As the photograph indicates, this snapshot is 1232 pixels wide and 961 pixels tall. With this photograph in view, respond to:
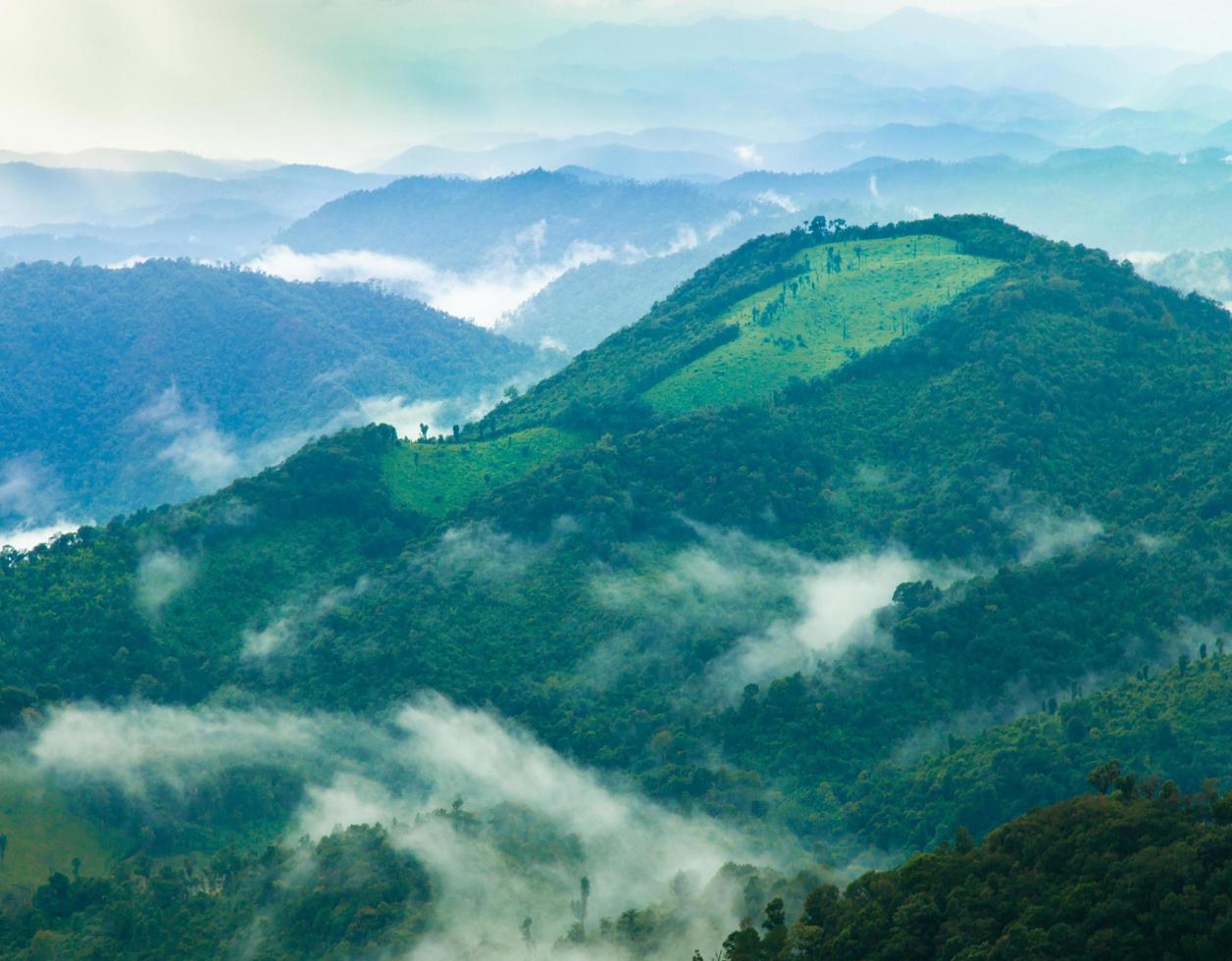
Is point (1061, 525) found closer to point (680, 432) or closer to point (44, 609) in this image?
point (680, 432)

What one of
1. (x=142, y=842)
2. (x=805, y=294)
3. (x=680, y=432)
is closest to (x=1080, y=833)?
(x=142, y=842)

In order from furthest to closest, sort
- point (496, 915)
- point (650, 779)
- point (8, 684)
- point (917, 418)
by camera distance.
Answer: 1. point (917, 418)
2. point (8, 684)
3. point (650, 779)
4. point (496, 915)

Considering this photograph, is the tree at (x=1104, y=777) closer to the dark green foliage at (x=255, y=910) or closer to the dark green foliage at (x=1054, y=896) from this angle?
the dark green foliage at (x=1054, y=896)

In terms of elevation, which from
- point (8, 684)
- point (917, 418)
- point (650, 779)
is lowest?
point (650, 779)

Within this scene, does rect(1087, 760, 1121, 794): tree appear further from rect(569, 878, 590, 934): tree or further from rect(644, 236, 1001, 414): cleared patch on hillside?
rect(644, 236, 1001, 414): cleared patch on hillside

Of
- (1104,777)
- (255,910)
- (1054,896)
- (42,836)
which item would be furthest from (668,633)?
(1054,896)

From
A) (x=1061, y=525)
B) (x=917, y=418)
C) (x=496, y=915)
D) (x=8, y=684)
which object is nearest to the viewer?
(x=496, y=915)

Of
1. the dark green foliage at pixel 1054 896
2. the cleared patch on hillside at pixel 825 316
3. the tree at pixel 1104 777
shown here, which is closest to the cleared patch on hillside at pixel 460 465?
the cleared patch on hillside at pixel 825 316
